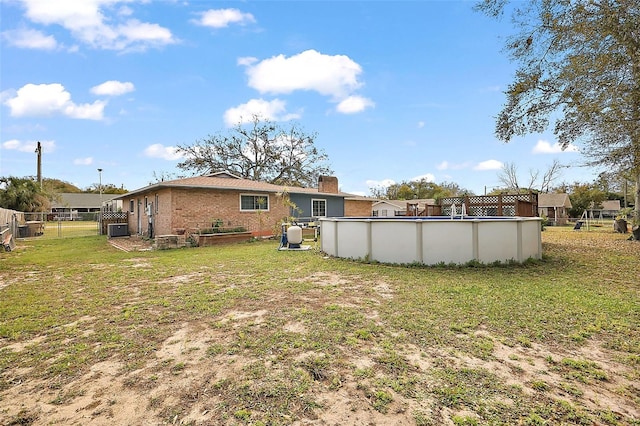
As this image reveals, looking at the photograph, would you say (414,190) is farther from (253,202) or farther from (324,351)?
(324,351)

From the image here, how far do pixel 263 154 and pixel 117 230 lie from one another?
56.0 ft

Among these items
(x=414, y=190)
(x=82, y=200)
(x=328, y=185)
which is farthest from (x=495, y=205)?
(x=82, y=200)

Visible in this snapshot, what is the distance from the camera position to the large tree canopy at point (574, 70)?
598 cm

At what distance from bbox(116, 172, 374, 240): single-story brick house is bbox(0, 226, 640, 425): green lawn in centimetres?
698

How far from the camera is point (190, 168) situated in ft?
99.9

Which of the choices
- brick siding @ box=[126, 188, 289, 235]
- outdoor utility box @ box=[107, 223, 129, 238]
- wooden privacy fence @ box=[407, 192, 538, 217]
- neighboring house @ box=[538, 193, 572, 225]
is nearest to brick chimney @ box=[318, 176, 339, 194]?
brick siding @ box=[126, 188, 289, 235]

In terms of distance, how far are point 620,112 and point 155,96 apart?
59.8ft

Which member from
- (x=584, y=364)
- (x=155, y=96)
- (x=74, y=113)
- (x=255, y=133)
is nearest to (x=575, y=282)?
→ (x=584, y=364)

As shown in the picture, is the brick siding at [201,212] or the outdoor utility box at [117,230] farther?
the outdoor utility box at [117,230]

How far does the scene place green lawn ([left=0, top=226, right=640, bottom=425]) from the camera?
2205 millimetres

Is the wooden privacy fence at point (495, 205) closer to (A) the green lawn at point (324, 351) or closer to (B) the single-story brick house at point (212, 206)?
(B) the single-story brick house at point (212, 206)

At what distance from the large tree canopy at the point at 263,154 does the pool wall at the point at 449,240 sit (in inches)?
946

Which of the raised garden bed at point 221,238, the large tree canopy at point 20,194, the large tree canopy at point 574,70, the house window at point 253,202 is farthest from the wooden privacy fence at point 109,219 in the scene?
the large tree canopy at point 574,70

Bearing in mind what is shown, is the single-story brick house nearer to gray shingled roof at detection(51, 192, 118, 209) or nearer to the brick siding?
the brick siding
